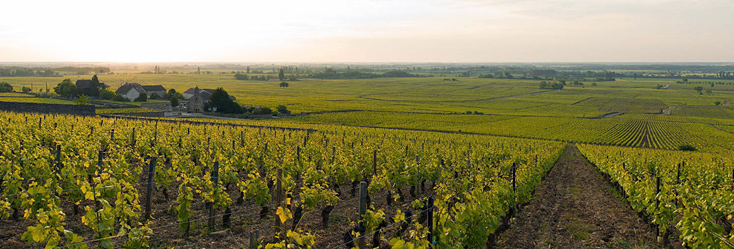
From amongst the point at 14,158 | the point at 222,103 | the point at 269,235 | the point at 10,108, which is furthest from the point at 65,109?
the point at 269,235

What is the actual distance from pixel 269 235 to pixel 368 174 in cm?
743

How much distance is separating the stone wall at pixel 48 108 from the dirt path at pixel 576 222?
44421 mm

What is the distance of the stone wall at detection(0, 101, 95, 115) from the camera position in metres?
45.3

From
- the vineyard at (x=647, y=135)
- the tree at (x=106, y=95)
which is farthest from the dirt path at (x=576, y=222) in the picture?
the tree at (x=106, y=95)

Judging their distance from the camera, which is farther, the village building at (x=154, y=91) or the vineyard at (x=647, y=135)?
the village building at (x=154, y=91)

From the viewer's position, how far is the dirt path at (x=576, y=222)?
12117 mm

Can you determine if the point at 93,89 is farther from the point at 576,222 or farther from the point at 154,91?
the point at 576,222

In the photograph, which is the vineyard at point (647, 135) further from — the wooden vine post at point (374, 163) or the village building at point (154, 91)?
the village building at point (154, 91)

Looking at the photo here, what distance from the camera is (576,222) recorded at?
14117mm

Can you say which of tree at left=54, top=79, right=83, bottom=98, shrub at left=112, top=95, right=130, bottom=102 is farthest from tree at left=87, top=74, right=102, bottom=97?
shrub at left=112, top=95, right=130, bottom=102

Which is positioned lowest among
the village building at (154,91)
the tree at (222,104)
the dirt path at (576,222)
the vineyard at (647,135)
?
the vineyard at (647,135)

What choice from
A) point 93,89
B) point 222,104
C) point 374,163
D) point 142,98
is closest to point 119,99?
point 142,98

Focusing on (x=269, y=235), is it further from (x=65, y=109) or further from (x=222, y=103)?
(x=222, y=103)

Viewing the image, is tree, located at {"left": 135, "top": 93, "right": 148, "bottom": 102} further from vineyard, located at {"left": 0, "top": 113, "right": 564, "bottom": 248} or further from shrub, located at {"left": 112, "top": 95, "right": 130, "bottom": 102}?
vineyard, located at {"left": 0, "top": 113, "right": 564, "bottom": 248}
